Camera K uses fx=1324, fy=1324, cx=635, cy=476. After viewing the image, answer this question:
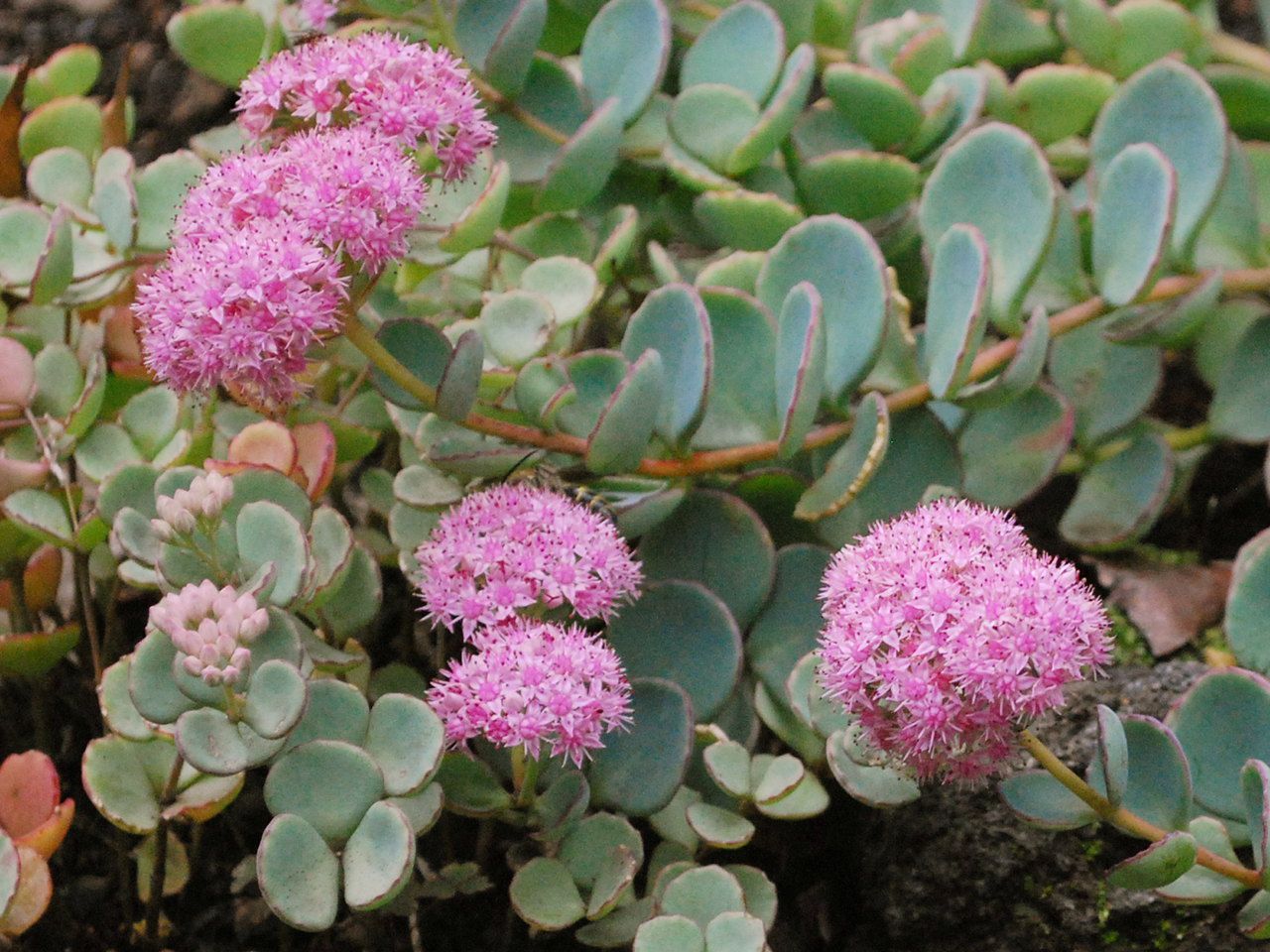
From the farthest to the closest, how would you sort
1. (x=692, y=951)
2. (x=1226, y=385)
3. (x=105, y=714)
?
(x=1226, y=385) < (x=105, y=714) < (x=692, y=951)

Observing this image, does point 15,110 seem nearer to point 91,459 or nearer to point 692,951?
point 91,459

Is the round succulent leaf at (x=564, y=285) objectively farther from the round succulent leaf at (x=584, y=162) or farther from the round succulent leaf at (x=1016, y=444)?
the round succulent leaf at (x=1016, y=444)

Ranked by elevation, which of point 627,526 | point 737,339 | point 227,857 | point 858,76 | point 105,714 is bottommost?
point 227,857

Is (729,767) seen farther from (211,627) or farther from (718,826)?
(211,627)

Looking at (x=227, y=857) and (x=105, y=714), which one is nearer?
(x=105, y=714)

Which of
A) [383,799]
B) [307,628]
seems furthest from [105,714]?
[383,799]

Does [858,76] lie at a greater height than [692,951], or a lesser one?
greater

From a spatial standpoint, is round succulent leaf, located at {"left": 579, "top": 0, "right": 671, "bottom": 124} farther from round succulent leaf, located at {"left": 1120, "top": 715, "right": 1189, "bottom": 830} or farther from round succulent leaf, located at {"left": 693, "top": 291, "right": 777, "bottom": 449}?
round succulent leaf, located at {"left": 1120, "top": 715, "right": 1189, "bottom": 830}
